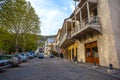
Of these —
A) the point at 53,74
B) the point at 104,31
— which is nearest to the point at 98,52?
the point at 104,31

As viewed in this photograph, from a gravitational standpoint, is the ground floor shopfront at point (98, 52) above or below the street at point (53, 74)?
above

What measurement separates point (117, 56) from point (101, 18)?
4.92m

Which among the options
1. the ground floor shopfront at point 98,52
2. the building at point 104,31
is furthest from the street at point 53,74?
the building at point 104,31

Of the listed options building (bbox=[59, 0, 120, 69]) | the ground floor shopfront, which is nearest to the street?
the ground floor shopfront

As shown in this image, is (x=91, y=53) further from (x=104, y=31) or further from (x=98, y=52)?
(x=104, y=31)

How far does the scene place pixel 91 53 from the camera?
19.8m

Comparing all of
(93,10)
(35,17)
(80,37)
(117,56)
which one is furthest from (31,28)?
(117,56)

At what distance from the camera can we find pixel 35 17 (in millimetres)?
37000

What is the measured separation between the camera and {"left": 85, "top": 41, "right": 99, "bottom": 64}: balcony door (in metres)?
18.3

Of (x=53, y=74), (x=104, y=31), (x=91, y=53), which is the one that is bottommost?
(x=53, y=74)

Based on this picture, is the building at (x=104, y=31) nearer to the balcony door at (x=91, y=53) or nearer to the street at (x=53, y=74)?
the balcony door at (x=91, y=53)

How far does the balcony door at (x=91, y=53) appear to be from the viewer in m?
18.3

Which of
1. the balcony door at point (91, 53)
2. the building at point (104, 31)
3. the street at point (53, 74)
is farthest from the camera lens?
the balcony door at point (91, 53)

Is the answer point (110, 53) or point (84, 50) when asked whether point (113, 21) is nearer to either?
point (110, 53)
